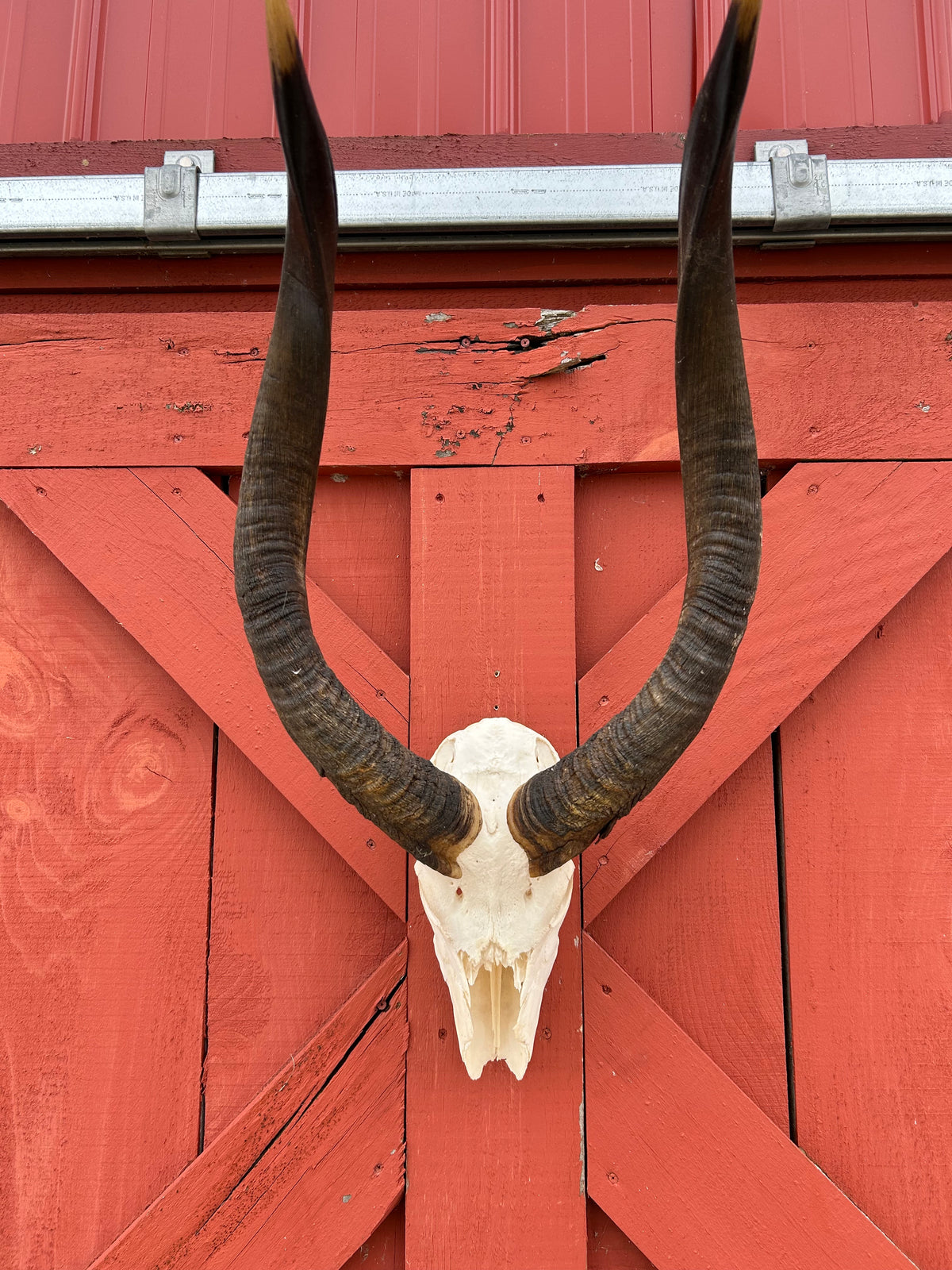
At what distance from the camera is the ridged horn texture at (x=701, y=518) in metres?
1.26

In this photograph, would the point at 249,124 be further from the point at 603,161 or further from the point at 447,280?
the point at 603,161

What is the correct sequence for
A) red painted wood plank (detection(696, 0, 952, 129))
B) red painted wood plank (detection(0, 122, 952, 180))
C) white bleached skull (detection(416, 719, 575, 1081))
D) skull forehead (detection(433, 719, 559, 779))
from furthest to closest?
red painted wood plank (detection(696, 0, 952, 129)) < red painted wood plank (detection(0, 122, 952, 180)) < skull forehead (detection(433, 719, 559, 779)) < white bleached skull (detection(416, 719, 575, 1081))

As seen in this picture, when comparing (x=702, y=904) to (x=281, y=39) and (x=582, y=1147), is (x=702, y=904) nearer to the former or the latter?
(x=582, y=1147)

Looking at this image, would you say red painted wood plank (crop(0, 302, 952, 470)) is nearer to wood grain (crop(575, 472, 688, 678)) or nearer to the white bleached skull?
wood grain (crop(575, 472, 688, 678))

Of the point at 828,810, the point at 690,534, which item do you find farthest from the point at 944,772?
the point at 690,534

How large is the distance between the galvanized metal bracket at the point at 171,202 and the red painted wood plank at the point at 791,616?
1792 millimetres

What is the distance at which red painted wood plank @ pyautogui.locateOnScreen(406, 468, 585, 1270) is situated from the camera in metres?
2.04

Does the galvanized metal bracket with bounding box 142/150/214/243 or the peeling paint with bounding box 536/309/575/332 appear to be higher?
the galvanized metal bracket with bounding box 142/150/214/243

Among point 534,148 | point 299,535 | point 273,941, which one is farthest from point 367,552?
point 534,148

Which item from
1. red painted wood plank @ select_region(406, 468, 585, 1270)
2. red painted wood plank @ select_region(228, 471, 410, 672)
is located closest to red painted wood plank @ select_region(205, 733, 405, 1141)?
red painted wood plank @ select_region(406, 468, 585, 1270)

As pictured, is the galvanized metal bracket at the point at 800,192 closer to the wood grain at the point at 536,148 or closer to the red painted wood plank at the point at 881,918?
the wood grain at the point at 536,148

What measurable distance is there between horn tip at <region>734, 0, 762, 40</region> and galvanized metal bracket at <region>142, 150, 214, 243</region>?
1.81 meters

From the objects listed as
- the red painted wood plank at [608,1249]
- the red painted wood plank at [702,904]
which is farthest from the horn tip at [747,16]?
the red painted wood plank at [608,1249]

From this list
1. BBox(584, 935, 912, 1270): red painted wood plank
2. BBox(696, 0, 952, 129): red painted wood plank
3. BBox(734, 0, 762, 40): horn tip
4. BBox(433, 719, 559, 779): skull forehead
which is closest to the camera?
BBox(734, 0, 762, 40): horn tip
